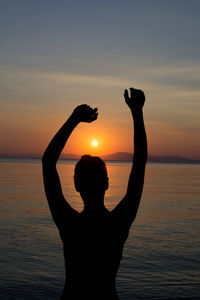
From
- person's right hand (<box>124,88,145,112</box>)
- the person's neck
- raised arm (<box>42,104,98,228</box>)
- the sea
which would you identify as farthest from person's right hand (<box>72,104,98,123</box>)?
the sea

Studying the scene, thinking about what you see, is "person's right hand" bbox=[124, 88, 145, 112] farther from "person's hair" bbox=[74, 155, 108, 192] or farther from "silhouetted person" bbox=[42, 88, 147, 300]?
"person's hair" bbox=[74, 155, 108, 192]

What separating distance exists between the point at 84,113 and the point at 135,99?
1.02 feet

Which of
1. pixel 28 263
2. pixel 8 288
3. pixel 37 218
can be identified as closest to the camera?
pixel 8 288

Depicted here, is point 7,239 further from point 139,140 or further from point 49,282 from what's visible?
point 139,140

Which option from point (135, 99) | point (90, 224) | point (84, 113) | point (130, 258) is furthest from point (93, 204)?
point (130, 258)

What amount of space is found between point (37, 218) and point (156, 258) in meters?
7.94

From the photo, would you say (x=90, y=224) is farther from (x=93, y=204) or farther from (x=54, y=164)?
(x=54, y=164)

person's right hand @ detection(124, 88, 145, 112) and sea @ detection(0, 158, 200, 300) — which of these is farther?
sea @ detection(0, 158, 200, 300)

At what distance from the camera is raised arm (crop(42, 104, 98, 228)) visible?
2252mm

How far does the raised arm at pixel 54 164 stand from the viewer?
2.25m

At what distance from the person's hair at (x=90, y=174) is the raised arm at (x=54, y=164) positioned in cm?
13

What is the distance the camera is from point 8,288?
30.9ft

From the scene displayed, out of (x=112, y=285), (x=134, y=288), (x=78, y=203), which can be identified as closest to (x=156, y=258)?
(x=134, y=288)

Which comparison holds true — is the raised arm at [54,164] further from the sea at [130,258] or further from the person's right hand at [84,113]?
the sea at [130,258]
